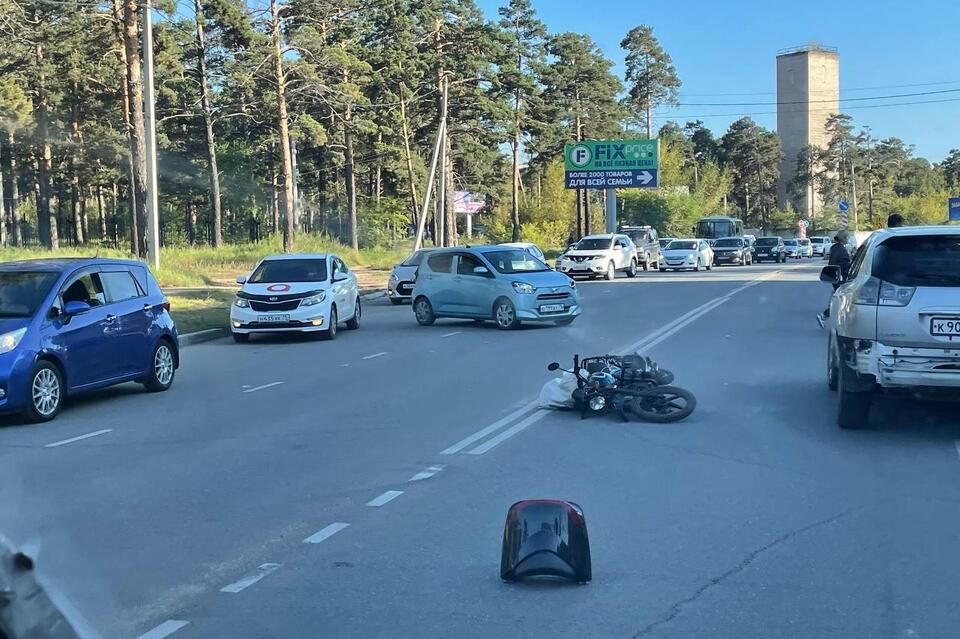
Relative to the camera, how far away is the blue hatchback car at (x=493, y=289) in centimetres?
2023

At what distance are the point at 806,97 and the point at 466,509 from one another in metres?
128

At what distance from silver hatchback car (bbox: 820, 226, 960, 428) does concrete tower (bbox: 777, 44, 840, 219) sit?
123 meters

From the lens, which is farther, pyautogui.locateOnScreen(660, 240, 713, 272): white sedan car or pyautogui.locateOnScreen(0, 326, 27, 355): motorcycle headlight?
pyautogui.locateOnScreen(660, 240, 713, 272): white sedan car

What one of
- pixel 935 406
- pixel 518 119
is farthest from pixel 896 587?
pixel 518 119

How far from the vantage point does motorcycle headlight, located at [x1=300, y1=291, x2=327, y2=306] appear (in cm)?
1880

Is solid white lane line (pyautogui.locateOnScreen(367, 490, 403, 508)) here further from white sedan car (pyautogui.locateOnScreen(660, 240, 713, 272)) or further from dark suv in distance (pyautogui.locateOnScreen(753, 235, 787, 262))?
dark suv in distance (pyautogui.locateOnScreen(753, 235, 787, 262))

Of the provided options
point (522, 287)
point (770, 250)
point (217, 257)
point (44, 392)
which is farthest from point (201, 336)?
point (770, 250)

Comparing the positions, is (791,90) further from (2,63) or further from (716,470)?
(716,470)

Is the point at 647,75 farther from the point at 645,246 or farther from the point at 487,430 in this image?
the point at 487,430

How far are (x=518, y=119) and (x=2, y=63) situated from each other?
105 feet

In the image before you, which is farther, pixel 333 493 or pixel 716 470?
pixel 716 470

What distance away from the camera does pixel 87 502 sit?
710cm

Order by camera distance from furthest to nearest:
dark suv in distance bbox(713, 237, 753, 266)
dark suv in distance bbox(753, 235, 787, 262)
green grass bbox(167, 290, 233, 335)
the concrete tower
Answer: the concrete tower
dark suv in distance bbox(753, 235, 787, 262)
dark suv in distance bbox(713, 237, 753, 266)
green grass bbox(167, 290, 233, 335)

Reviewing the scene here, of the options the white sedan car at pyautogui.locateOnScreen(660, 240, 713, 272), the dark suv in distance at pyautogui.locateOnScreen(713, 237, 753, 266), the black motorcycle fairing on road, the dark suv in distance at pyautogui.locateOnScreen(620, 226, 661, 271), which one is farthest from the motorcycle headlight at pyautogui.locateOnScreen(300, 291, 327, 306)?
the dark suv in distance at pyautogui.locateOnScreen(713, 237, 753, 266)
